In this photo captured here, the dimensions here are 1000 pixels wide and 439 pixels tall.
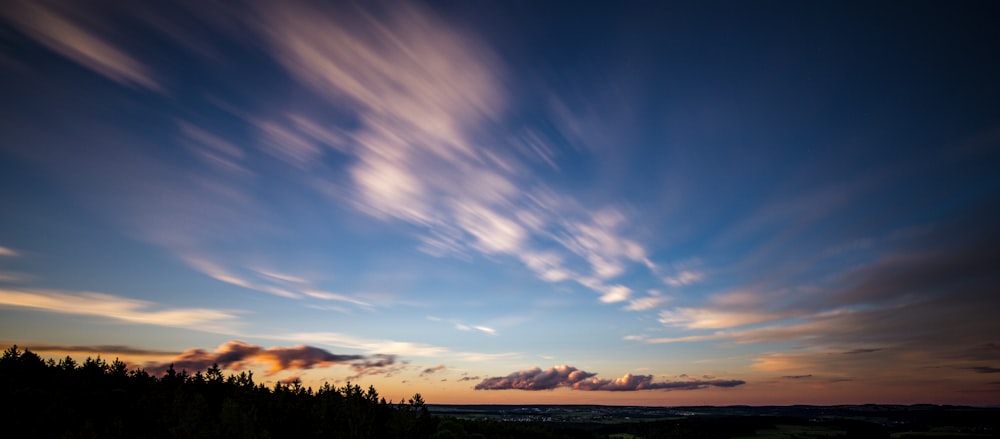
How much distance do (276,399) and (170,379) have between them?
31.5 m

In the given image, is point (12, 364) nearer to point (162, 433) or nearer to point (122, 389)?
point (122, 389)

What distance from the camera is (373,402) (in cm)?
12712

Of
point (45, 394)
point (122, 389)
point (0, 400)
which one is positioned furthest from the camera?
point (122, 389)

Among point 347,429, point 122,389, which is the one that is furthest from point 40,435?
point 347,429

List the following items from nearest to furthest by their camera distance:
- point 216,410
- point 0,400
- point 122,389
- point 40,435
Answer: point 40,435 < point 0,400 < point 122,389 < point 216,410

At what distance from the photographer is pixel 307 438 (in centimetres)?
10275

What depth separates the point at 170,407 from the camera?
3720 inches

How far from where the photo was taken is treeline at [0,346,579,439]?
8281 centimetres

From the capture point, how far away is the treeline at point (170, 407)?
3260 inches

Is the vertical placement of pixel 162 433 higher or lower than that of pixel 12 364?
lower

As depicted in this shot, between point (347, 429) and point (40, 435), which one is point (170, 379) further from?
point (347, 429)

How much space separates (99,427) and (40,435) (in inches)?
425

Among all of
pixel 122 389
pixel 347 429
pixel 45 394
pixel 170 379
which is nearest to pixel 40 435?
pixel 45 394

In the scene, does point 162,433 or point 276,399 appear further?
point 276,399
